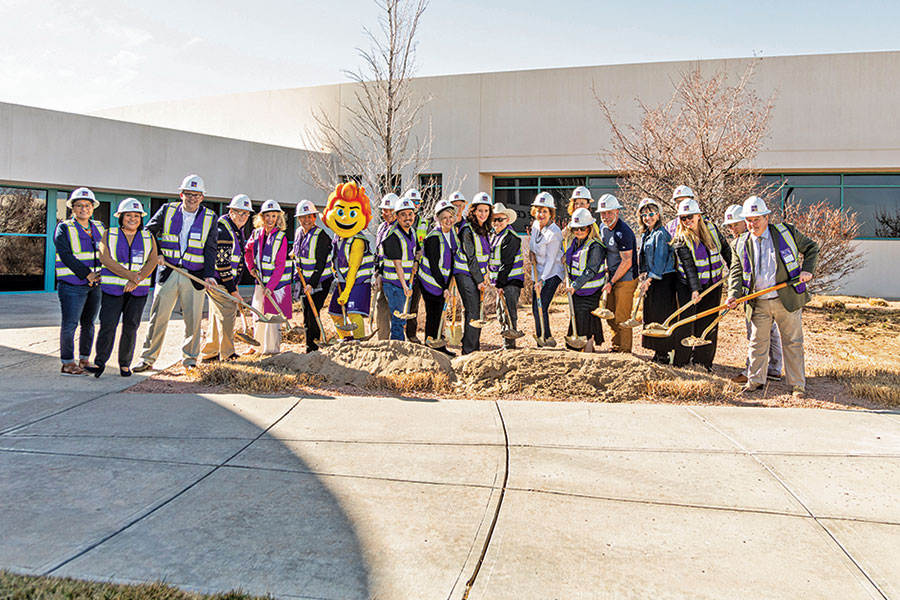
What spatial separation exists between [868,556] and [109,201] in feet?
58.2

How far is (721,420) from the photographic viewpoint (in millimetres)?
5750

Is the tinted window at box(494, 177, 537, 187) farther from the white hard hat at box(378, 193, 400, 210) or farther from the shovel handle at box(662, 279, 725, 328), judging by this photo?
the shovel handle at box(662, 279, 725, 328)

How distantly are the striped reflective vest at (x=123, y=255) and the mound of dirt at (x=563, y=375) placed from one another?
3.54 m

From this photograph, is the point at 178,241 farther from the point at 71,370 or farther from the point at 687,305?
the point at 687,305

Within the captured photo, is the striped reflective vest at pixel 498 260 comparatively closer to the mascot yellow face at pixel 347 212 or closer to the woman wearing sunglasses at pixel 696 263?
the mascot yellow face at pixel 347 212

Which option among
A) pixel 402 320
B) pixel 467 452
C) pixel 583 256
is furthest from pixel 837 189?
pixel 467 452

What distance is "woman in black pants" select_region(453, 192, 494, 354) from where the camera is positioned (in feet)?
26.5

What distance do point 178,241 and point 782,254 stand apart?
6.27 metres

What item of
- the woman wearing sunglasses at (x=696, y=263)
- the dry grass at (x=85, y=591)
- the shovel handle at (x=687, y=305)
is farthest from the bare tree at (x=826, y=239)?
the dry grass at (x=85, y=591)

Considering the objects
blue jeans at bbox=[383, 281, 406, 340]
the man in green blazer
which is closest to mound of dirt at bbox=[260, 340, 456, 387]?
blue jeans at bbox=[383, 281, 406, 340]

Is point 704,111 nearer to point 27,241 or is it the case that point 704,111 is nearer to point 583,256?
point 583,256

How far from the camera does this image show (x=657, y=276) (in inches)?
304

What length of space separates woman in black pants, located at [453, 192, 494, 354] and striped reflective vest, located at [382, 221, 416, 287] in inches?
20.7

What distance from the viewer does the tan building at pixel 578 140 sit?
18.3 metres
